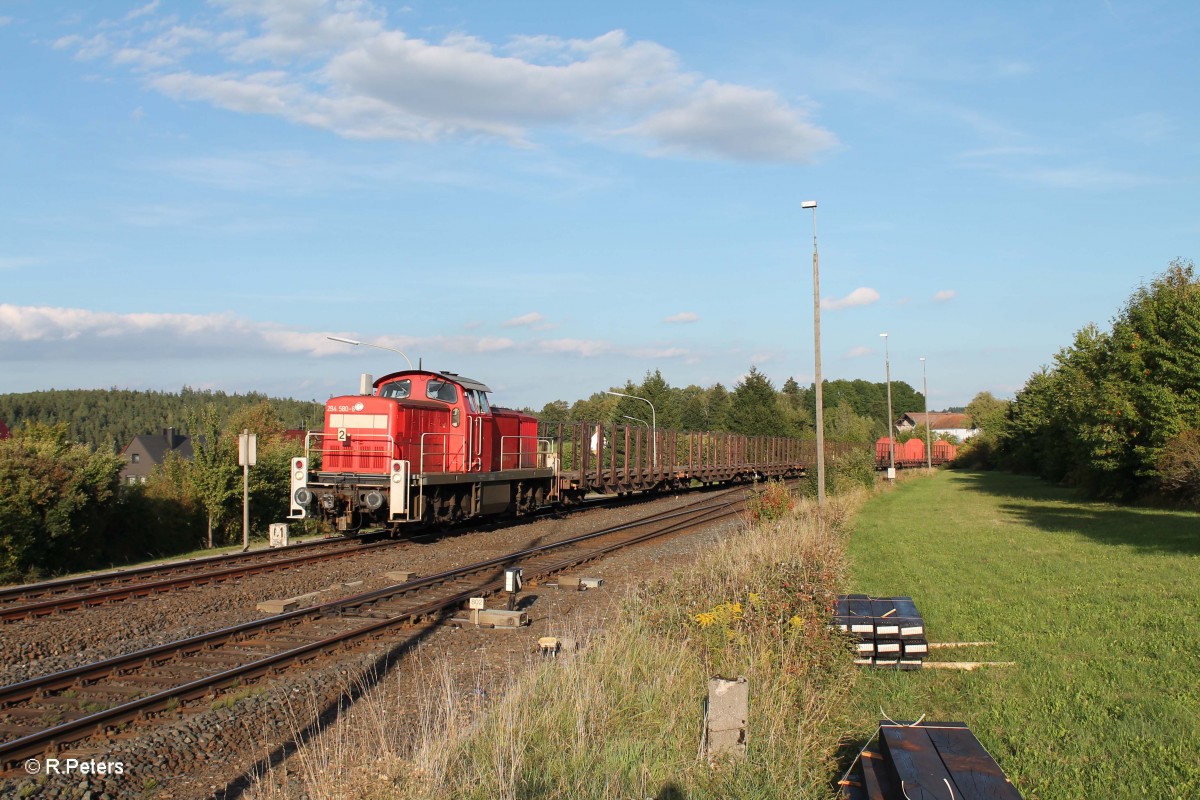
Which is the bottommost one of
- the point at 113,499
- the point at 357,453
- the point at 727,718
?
the point at 727,718

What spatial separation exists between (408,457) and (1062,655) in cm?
1311

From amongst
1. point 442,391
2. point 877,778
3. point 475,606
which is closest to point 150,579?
point 475,606

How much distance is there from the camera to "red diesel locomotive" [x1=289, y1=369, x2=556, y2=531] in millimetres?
17281

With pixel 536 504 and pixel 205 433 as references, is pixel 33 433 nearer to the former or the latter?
pixel 205 433

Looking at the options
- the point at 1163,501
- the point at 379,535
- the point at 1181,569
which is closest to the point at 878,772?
the point at 1181,569

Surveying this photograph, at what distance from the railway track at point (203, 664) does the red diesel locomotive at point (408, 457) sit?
4.08m

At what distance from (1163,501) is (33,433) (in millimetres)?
36457

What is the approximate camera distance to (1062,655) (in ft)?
28.2

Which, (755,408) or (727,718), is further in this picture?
(755,408)

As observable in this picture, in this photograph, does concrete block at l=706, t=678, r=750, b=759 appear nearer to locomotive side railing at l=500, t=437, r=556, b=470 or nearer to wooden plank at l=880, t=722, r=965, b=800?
wooden plank at l=880, t=722, r=965, b=800

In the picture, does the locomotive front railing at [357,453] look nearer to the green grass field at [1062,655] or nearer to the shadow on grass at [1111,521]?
the green grass field at [1062,655]

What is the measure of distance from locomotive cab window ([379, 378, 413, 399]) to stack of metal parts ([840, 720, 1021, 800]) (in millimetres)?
16067

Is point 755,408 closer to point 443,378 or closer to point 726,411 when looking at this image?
→ point 726,411

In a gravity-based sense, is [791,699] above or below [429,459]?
below
